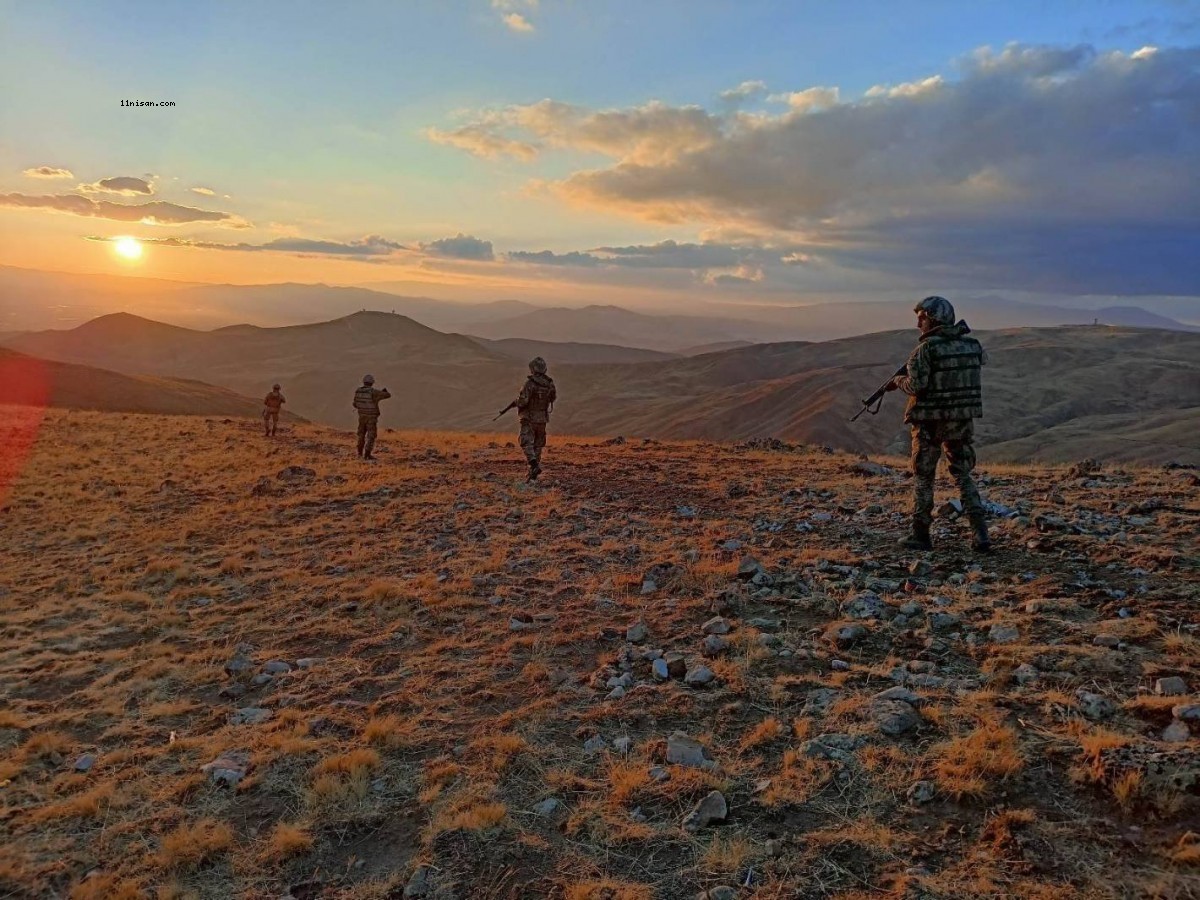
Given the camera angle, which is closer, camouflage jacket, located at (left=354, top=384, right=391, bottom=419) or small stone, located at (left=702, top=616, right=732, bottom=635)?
small stone, located at (left=702, top=616, right=732, bottom=635)

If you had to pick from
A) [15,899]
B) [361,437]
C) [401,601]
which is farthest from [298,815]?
[361,437]

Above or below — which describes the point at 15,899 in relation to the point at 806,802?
below

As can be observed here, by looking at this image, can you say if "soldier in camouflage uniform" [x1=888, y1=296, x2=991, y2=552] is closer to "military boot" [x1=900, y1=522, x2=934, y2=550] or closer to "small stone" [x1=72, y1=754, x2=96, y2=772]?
"military boot" [x1=900, y1=522, x2=934, y2=550]

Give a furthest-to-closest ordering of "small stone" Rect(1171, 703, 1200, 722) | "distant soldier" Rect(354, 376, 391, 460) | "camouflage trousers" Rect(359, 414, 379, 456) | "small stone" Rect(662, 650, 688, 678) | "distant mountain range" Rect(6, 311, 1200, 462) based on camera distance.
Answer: "distant mountain range" Rect(6, 311, 1200, 462) → "camouflage trousers" Rect(359, 414, 379, 456) → "distant soldier" Rect(354, 376, 391, 460) → "small stone" Rect(662, 650, 688, 678) → "small stone" Rect(1171, 703, 1200, 722)

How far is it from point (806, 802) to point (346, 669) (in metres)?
4.73

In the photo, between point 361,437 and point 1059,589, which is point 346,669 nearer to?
point 1059,589

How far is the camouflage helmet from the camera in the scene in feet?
Result: 27.1

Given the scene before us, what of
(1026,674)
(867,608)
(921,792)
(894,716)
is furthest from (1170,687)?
(867,608)

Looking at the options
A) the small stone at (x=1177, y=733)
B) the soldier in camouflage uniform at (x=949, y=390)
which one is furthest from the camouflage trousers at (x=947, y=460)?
the small stone at (x=1177, y=733)

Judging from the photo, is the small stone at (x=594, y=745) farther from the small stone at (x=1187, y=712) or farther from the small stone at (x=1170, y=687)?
the small stone at (x=1170, y=687)

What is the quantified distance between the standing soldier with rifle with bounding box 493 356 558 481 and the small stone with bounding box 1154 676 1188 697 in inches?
457

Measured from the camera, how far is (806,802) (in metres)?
4.29

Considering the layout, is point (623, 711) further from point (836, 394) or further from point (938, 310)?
point (836, 394)

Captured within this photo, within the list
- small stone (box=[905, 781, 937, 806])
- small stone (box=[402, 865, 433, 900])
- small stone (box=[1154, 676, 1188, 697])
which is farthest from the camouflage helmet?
small stone (box=[402, 865, 433, 900])
